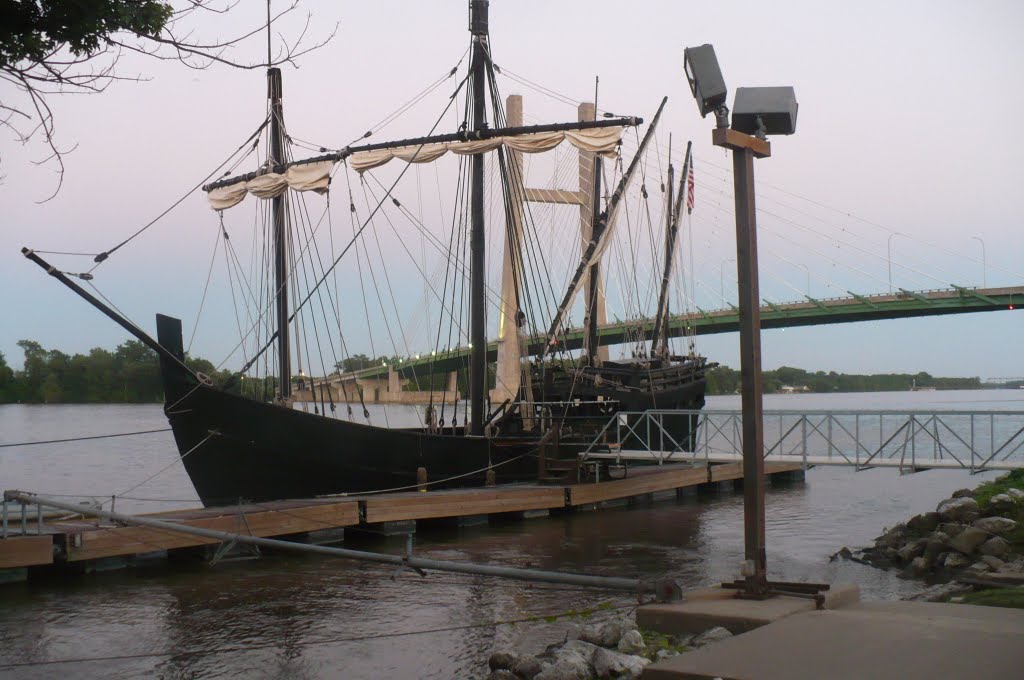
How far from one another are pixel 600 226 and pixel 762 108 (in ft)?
79.4

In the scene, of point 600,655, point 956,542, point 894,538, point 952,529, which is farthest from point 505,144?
point 600,655

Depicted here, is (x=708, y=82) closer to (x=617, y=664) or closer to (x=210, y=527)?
(x=617, y=664)

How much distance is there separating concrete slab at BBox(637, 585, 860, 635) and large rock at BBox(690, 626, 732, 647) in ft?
0.70

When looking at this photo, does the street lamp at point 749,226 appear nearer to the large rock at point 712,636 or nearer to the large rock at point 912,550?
the large rock at point 712,636

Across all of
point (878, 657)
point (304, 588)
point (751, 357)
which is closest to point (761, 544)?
point (751, 357)

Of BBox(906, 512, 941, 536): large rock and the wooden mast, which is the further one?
the wooden mast

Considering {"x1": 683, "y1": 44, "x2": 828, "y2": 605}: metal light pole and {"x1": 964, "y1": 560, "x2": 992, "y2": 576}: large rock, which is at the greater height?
{"x1": 683, "y1": 44, "x2": 828, "y2": 605}: metal light pole

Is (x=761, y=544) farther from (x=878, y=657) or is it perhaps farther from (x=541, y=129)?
(x=541, y=129)

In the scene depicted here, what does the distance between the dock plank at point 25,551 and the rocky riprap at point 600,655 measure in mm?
9392

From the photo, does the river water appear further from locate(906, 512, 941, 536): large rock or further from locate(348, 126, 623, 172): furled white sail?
locate(348, 126, 623, 172): furled white sail

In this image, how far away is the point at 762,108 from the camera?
10750 mm

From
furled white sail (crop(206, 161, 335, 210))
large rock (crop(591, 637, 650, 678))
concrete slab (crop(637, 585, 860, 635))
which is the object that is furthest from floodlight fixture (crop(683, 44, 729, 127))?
furled white sail (crop(206, 161, 335, 210))

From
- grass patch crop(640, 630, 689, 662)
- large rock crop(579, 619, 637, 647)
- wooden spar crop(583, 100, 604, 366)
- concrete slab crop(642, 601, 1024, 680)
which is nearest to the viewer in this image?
concrete slab crop(642, 601, 1024, 680)

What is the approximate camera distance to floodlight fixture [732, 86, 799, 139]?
1075 cm
